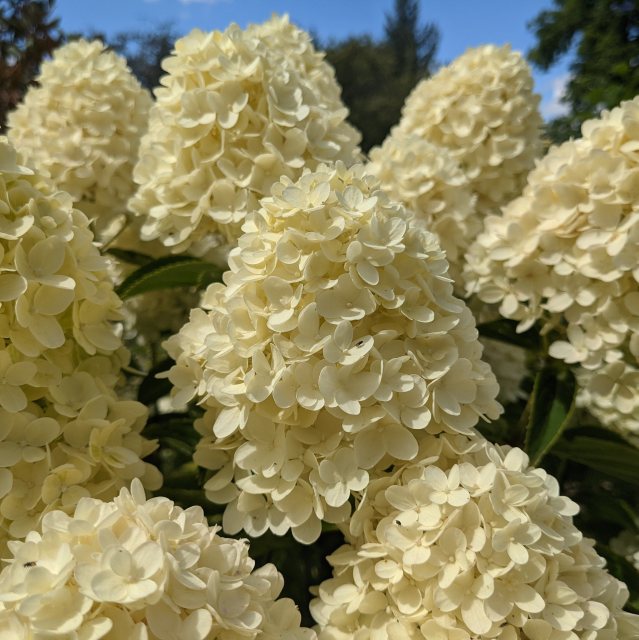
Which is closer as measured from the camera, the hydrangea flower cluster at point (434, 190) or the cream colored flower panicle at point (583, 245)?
the cream colored flower panicle at point (583, 245)

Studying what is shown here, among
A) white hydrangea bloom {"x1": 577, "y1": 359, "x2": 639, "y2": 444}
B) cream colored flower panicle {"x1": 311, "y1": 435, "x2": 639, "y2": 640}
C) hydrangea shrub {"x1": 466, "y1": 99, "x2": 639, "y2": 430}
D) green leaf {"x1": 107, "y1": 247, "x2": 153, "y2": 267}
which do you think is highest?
hydrangea shrub {"x1": 466, "y1": 99, "x2": 639, "y2": 430}

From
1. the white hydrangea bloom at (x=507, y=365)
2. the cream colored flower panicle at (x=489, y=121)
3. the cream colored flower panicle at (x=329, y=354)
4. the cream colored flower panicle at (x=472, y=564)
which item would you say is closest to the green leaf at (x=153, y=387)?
the cream colored flower panicle at (x=329, y=354)

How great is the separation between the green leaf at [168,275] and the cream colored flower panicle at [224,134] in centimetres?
3

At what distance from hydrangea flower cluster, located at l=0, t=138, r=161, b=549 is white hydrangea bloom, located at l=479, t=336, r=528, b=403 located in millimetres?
626

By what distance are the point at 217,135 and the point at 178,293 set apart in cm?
36

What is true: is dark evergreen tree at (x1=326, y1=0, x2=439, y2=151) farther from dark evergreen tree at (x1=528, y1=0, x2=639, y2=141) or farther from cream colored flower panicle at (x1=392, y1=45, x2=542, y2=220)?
cream colored flower panicle at (x1=392, y1=45, x2=542, y2=220)

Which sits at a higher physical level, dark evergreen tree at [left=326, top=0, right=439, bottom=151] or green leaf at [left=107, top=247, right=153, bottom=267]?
dark evergreen tree at [left=326, top=0, right=439, bottom=151]

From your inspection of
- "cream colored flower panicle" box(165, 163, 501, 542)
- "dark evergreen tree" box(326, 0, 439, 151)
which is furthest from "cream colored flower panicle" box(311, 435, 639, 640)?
"dark evergreen tree" box(326, 0, 439, 151)

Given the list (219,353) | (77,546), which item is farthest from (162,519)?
(219,353)

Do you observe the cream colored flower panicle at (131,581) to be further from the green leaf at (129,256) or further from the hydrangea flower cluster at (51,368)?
the green leaf at (129,256)

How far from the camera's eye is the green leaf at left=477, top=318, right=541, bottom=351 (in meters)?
1.03

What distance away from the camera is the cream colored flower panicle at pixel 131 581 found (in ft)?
1.37

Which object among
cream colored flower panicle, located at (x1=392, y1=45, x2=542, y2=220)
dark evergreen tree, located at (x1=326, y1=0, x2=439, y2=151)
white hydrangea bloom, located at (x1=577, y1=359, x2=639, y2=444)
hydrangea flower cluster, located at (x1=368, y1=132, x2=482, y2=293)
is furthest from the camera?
dark evergreen tree, located at (x1=326, y1=0, x2=439, y2=151)

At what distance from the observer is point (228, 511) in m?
0.65
